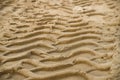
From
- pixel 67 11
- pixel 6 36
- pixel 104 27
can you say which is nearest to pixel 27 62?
pixel 6 36

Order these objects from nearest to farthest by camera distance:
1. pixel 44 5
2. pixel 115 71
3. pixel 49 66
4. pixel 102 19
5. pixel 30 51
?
1. pixel 115 71
2. pixel 49 66
3. pixel 30 51
4. pixel 102 19
5. pixel 44 5

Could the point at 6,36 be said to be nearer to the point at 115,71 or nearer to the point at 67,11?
the point at 67,11

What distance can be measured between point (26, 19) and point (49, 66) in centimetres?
132

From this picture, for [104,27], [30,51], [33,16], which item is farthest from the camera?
[33,16]

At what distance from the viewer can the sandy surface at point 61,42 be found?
1934mm

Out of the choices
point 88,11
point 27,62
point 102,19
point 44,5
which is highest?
point 44,5

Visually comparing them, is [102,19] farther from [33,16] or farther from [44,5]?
[44,5]

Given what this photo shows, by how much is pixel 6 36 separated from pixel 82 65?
3.36ft

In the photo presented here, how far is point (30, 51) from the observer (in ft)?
7.56

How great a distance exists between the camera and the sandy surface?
6.34 ft

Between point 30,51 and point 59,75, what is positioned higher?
point 30,51

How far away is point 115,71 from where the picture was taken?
1.79m

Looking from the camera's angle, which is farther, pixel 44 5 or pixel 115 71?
pixel 44 5

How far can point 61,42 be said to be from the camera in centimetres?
246
